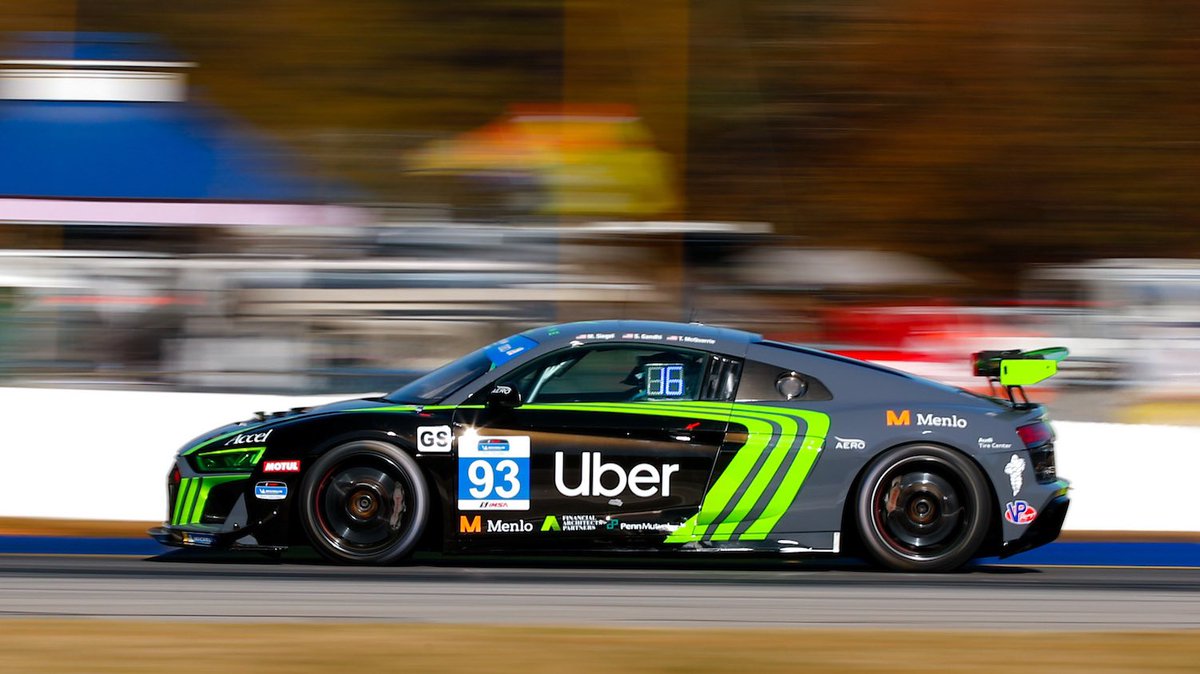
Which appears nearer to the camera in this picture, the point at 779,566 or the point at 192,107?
the point at 779,566

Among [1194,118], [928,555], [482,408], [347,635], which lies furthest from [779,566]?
[1194,118]

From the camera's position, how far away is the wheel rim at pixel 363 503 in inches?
289

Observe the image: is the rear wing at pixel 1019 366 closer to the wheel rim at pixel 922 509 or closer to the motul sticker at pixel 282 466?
the wheel rim at pixel 922 509

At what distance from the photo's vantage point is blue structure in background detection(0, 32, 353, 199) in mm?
17812

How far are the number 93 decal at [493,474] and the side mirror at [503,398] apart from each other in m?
0.17

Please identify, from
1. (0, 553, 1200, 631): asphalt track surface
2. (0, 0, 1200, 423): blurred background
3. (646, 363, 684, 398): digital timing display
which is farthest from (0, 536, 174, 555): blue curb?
(0, 0, 1200, 423): blurred background

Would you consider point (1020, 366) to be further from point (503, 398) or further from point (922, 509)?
point (503, 398)

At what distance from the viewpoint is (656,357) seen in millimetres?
7676

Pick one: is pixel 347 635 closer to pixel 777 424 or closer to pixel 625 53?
pixel 777 424

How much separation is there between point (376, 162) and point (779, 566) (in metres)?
10.6

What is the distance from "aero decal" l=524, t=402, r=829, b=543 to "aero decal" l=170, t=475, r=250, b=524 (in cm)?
154

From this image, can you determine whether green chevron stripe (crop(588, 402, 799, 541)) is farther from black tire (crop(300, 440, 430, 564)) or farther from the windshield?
black tire (crop(300, 440, 430, 564))

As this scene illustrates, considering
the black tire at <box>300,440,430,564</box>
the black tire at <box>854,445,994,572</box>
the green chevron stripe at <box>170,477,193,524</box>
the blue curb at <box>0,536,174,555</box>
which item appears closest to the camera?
the black tire at <box>300,440,430,564</box>

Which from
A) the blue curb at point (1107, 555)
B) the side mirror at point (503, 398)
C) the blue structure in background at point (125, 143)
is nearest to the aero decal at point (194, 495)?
the side mirror at point (503, 398)
